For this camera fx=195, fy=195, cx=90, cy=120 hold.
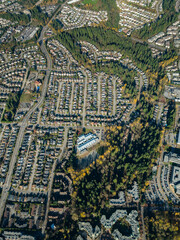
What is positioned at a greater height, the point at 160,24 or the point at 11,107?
the point at 160,24

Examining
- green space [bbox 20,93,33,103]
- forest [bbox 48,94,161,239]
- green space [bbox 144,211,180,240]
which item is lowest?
green space [bbox 144,211,180,240]

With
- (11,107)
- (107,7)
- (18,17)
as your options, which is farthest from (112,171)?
(107,7)

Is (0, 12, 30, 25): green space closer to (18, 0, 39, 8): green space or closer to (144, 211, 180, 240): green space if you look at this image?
(18, 0, 39, 8): green space

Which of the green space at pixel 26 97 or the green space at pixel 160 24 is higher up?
the green space at pixel 160 24

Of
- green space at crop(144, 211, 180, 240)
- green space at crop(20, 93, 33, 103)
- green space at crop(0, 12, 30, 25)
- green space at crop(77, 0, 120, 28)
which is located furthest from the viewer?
green space at crop(77, 0, 120, 28)

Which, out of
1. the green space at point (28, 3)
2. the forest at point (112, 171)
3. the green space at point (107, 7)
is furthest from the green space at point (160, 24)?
the green space at point (28, 3)

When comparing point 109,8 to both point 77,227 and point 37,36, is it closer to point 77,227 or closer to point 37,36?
point 37,36

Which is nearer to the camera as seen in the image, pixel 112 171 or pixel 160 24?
pixel 112 171

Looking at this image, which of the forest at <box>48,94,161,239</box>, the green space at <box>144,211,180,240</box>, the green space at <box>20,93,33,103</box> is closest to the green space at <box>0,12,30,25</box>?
the green space at <box>20,93,33,103</box>

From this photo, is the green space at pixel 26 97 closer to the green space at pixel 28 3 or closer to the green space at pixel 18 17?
the green space at pixel 18 17

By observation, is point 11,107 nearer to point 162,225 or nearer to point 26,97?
point 26,97

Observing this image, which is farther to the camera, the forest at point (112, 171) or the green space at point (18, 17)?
the green space at point (18, 17)
